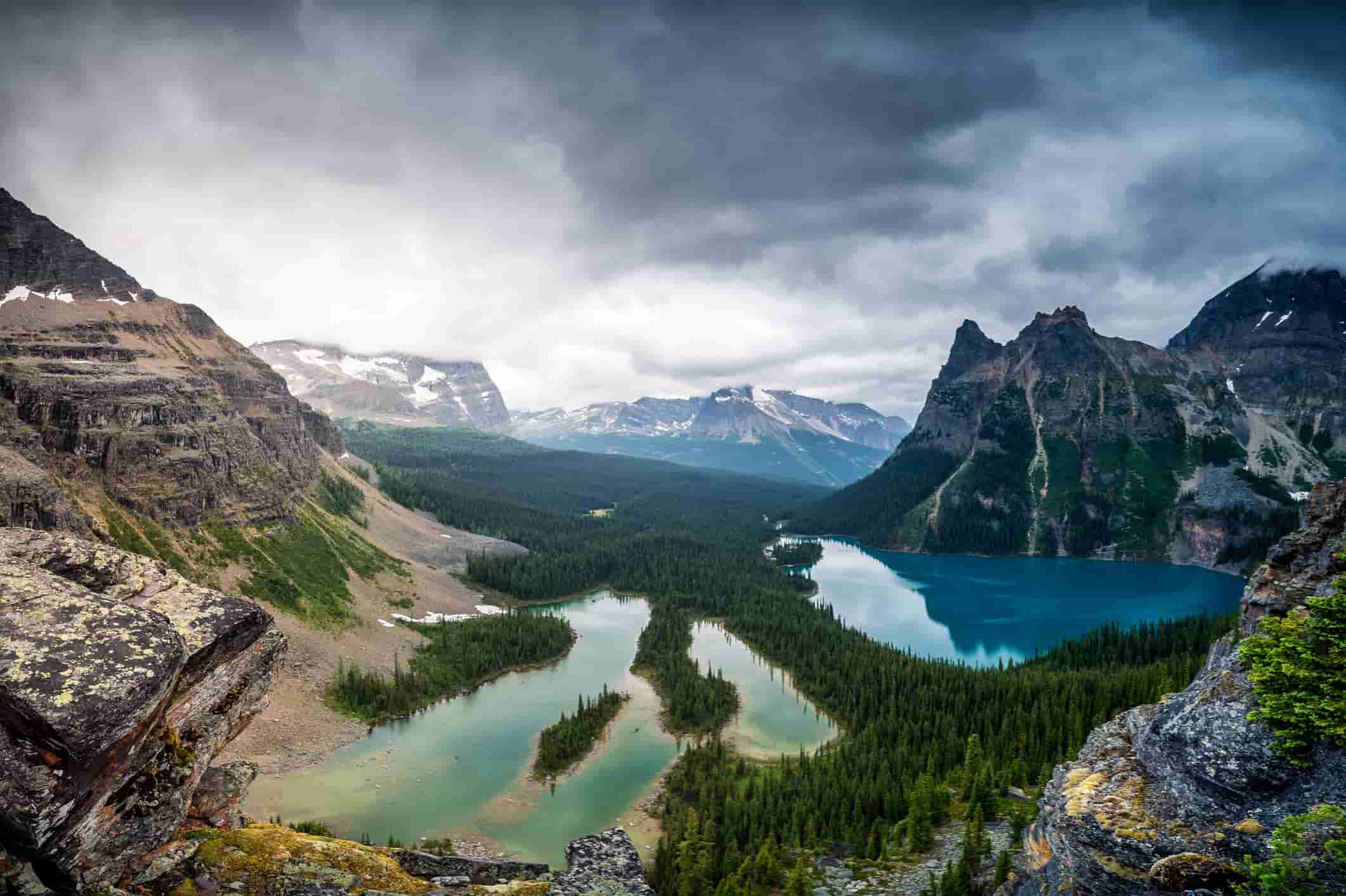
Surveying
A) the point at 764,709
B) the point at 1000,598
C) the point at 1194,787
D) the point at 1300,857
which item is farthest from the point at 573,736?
the point at 1000,598

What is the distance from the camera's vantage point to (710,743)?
54.6 meters

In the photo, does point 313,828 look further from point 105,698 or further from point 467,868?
point 105,698

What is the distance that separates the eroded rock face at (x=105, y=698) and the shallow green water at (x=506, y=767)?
30.0 m

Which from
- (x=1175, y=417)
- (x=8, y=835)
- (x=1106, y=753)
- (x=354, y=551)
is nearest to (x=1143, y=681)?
(x=1106, y=753)

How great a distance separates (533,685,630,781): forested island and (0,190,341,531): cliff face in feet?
130

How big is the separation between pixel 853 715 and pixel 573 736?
27.0 metres

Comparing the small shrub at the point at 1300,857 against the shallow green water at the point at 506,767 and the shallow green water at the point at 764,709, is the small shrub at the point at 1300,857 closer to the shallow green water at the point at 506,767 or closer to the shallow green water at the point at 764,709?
the shallow green water at the point at 506,767

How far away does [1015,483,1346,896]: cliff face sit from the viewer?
13102 mm

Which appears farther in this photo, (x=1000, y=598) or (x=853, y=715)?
(x=1000, y=598)

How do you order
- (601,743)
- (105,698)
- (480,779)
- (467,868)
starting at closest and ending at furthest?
(105,698)
(467,868)
(480,779)
(601,743)

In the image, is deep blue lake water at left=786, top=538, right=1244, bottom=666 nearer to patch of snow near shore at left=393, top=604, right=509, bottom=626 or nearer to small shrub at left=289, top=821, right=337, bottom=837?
patch of snow near shore at left=393, top=604, right=509, bottom=626

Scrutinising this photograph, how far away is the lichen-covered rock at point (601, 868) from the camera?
1652cm

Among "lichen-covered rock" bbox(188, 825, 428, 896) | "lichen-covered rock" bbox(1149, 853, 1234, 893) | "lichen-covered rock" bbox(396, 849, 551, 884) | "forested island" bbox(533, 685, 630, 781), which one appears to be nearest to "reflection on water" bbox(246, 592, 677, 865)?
"forested island" bbox(533, 685, 630, 781)

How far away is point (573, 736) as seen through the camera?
2203 inches
